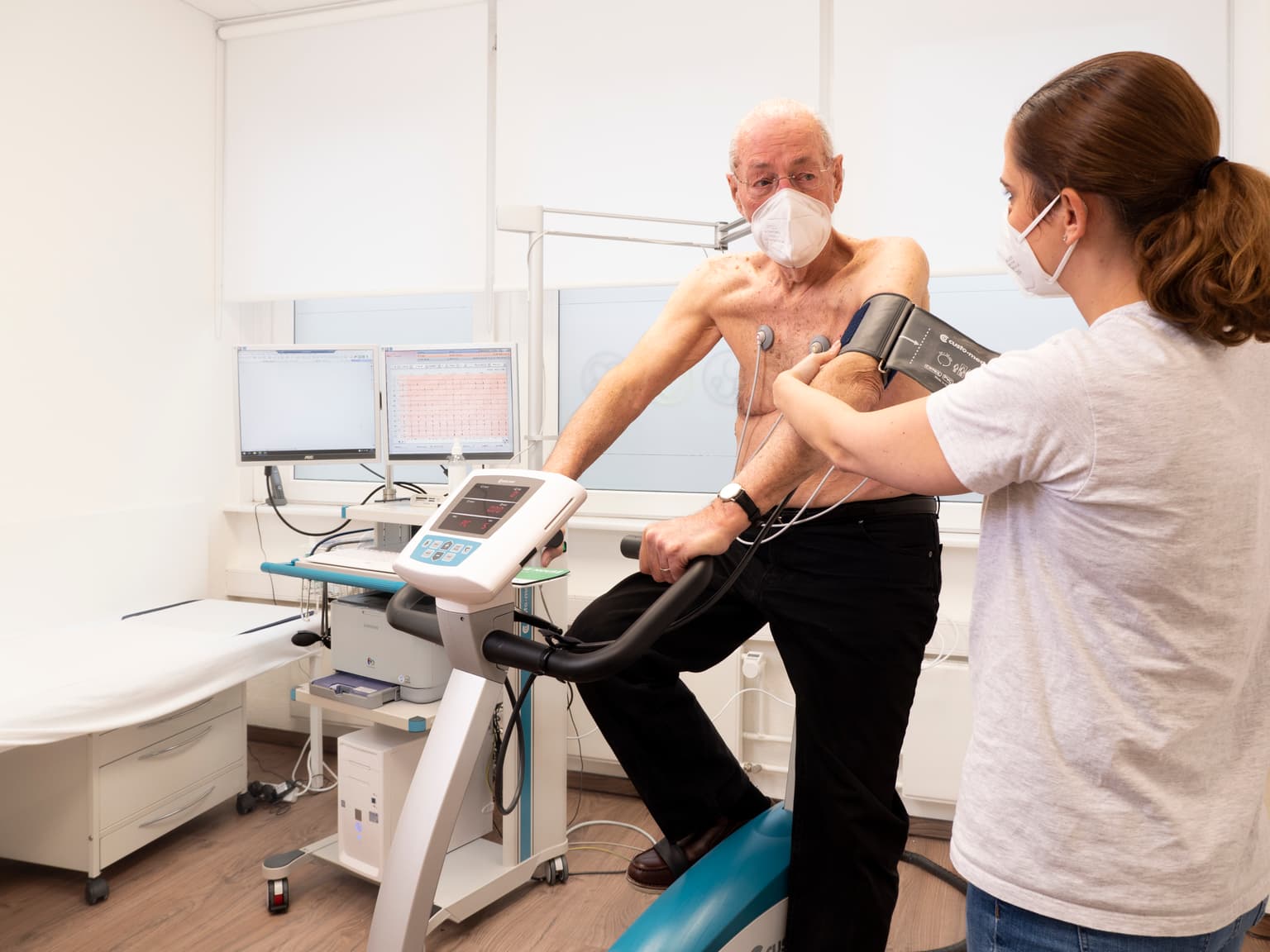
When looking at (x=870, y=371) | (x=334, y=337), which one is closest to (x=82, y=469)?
(x=334, y=337)

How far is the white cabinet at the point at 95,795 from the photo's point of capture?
7.74ft

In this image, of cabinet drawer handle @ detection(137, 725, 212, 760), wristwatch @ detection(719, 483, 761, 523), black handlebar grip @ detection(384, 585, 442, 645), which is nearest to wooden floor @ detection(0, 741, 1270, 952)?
cabinet drawer handle @ detection(137, 725, 212, 760)

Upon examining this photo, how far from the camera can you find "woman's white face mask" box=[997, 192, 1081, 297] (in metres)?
0.92

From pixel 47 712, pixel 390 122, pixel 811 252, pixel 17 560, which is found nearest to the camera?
pixel 811 252

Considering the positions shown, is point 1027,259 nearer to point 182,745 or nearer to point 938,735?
point 938,735

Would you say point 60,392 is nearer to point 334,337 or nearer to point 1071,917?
point 334,337

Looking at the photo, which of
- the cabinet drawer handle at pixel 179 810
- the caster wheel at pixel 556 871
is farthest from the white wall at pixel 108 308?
the caster wheel at pixel 556 871

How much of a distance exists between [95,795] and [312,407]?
1169mm

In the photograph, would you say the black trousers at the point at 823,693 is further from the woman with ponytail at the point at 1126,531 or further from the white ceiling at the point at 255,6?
the white ceiling at the point at 255,6

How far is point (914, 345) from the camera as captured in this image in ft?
3.82

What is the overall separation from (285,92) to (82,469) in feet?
5.12

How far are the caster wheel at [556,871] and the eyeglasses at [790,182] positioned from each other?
5.91 feet

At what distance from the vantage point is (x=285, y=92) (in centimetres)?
348

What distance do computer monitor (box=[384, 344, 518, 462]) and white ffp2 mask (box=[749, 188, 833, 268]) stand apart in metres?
1.26
